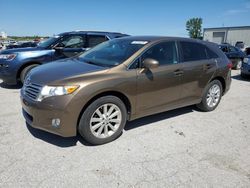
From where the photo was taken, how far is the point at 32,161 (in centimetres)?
301

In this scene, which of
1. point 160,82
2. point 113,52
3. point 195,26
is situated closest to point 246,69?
point 160,82

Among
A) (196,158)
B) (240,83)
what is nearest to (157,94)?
(196,158)

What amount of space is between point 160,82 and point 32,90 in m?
2.05

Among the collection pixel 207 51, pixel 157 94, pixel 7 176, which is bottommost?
pixel 7 176

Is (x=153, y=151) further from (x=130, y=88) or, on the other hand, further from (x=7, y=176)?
(x=7, y=176)

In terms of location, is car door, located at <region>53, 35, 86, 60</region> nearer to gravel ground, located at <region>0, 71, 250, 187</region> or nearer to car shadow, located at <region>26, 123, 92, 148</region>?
gravel ground, located at <region>0, 71, 250, 187</region>

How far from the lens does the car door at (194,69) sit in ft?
14.6

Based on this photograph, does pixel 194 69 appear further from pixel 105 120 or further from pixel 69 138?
pixel 69 138

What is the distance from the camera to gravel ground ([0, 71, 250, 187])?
8.91 ft

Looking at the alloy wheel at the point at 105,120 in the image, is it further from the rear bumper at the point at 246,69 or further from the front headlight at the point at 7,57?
the rear bumper at the point at 246,69

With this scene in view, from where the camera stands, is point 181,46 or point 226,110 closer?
point 181,46

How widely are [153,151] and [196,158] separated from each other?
0.61 meters

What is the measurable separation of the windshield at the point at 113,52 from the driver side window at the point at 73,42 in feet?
10.5

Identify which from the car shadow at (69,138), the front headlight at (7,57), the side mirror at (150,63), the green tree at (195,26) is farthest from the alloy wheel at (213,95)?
the green tree at (195,26)
